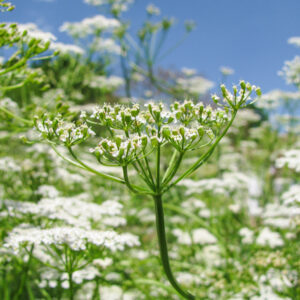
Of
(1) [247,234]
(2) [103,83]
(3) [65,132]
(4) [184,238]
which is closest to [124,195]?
(4) [184,238]

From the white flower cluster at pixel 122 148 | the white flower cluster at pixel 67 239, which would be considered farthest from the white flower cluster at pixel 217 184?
the white flower cluster at pixel 122 148

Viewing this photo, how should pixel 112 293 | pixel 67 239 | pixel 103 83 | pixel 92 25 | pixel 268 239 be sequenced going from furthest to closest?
1. pixel 103 83
2. pixel 92 25
3. pixel 268 239
4. pixel 112 293
5. pixel 67 239

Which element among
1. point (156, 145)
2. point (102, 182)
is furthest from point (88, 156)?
point (156, 145)

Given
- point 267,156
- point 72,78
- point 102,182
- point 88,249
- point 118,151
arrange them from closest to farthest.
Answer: point 118,151 < point 88,249 < point 102,182 < point 72,78 < point 267,156

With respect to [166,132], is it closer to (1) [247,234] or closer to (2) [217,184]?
(1) [247,234]

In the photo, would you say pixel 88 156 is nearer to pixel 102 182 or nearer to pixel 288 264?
pixel 102 182

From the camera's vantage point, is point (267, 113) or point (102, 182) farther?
point (267, 113)
